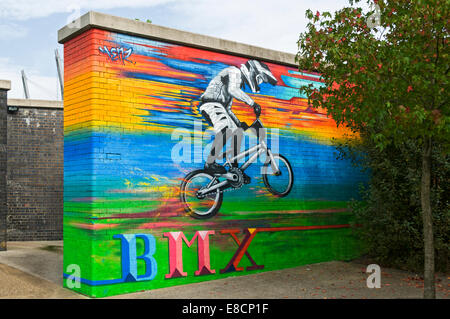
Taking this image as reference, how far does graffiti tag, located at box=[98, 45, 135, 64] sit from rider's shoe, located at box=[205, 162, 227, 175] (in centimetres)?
275

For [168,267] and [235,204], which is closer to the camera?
[168,267]

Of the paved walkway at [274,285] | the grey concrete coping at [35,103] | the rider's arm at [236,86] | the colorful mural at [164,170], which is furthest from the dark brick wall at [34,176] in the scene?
the rider's arm at [236,86]

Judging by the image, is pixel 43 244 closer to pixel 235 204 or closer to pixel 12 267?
pixel 12 267

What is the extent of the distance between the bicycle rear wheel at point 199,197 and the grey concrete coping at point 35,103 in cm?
1009

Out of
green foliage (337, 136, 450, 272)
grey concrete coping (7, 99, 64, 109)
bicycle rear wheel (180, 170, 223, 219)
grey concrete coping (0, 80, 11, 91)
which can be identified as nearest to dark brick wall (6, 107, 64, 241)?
grey concrete coping (7, 99, 64, 109)

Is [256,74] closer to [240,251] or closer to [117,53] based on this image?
[117,53]

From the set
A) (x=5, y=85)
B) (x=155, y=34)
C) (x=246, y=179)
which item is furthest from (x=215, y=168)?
(x=5, y=85)

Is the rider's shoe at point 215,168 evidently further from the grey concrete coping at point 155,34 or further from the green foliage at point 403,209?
the green foliage at point 403,209

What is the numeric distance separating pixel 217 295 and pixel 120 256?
192 centimetres

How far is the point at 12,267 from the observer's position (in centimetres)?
1130

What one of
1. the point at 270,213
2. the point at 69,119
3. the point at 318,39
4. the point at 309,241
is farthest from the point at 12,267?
the point at 318,39

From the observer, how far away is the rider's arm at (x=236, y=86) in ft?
34.8

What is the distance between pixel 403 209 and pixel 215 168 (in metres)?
4.35

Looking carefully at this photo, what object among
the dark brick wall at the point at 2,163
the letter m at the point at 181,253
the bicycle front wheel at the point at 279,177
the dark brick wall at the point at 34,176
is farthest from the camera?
the dark brick wall at the point at 34,176
